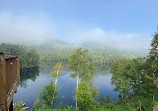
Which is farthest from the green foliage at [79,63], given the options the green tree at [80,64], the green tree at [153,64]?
the green tree at [153,64]

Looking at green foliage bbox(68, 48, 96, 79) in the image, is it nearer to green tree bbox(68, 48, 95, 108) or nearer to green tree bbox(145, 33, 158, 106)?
green tree bbox(68, 48, 95, 108)

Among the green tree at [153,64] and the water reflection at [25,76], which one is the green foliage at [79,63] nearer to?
the green tree at [153,64]

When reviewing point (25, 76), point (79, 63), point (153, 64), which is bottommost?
point (25, 76)

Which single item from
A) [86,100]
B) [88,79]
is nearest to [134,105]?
[86,100]

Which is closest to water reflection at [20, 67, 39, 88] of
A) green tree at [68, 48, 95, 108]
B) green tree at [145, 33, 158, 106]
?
green tree at [68, 48, 95, 108]

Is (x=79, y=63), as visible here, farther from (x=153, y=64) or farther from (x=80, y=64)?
(x=153, y=64)

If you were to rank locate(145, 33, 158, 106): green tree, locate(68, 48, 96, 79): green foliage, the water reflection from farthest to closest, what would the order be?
the water reflection, locate(68, 48, 96, 79): green foliage, locate(145, 33, 158, 106): green tree

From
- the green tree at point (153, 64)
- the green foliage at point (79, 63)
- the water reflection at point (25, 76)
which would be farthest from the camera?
the water reflection at point (25, 76)

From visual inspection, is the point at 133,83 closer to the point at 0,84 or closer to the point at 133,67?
the point at 133,67

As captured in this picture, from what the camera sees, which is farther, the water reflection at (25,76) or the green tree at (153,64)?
the water reflection at (25,76)

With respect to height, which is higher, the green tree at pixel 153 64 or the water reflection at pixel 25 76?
the green tree at pixel 153 64

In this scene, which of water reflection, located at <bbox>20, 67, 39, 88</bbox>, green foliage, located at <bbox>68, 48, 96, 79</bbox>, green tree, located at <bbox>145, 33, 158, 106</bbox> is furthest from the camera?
water reflection, located at <bbox>20, 67, 39, 88</bbox>

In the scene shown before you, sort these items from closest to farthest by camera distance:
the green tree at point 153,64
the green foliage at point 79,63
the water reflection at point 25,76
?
1. the green tree at point 153,64
2. the green foliage at point 79,63
3. the water reflection at point 25,76

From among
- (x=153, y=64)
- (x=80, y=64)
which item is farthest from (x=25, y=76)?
(x=153, y=64)
